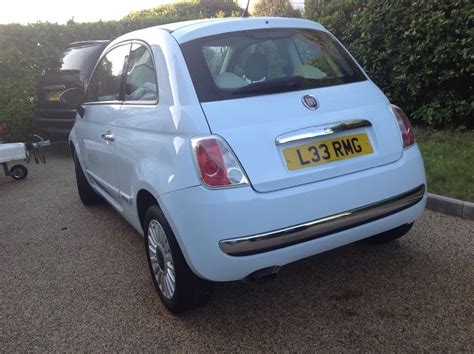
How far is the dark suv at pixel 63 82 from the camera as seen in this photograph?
7777 mm

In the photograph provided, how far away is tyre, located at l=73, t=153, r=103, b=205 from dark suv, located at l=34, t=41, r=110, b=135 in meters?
2.85

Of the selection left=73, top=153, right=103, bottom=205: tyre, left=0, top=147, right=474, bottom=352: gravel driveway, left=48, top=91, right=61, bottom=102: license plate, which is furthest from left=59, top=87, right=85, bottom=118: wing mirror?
left=48, top=91, right=61, bottom=102: license plate

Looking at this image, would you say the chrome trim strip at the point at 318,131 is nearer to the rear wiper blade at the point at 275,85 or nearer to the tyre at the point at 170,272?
the rear wiper blade at the point at 275,85

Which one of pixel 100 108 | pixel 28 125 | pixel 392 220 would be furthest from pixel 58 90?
pixel 392 220

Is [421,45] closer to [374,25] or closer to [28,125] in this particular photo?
[374,25]

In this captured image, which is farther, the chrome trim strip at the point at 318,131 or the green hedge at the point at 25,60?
the green hedge at the point at 25,60

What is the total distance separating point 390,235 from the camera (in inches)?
134

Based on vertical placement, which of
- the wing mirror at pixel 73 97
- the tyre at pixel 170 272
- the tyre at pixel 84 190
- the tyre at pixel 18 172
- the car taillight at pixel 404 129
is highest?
the wing mirror at pixel 73 97

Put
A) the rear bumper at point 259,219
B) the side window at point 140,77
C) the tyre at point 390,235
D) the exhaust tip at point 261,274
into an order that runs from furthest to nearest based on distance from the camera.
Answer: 1. the tyre at point 390,235
2. the side window at point 140,77
3. the exhaust tip at point 261,274
4. the rear bumper at point 259,219

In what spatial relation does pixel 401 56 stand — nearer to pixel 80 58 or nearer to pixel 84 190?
pixel 84 190

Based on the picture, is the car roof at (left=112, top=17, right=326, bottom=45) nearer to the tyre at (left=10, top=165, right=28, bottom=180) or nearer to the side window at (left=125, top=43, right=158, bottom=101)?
the side window at (left=125, top=43, right=158, bottom=101)

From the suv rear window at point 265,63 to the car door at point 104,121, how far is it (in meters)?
1.03

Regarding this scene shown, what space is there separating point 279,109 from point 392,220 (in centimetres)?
92

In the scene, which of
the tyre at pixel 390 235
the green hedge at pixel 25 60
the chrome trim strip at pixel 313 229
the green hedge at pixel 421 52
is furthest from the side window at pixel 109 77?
the green hedge at pixel 25 60
